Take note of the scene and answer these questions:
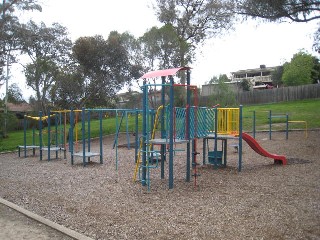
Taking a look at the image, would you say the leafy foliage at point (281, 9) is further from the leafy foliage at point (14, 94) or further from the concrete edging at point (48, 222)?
the leafy foliage at point (14, 94)

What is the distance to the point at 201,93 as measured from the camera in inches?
1419

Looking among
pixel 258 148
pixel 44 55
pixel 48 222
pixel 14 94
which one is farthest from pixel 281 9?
pixel 14 94

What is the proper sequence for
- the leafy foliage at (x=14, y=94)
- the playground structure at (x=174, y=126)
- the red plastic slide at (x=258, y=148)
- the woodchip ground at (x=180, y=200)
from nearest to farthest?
1. the woodchip ground at (x=180, y=200)
2. the playground structure at (x=174, y=126)
3. the red plastic slide at (x=258, y=148)
4. the leafy foliage at (x=14, y=94)

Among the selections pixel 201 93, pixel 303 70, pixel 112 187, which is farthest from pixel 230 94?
pixel 303 70

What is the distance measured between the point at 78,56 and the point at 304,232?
20943mm

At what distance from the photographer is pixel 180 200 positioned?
6605 millimetres

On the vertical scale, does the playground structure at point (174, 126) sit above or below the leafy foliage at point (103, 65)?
below

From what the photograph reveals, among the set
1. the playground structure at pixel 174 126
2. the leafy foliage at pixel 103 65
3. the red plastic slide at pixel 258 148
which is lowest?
the red plastic slide at pixel 258 148

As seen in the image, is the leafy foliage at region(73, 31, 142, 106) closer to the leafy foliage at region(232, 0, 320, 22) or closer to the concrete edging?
the leafy foliage at region(232, 0, 320, 22)

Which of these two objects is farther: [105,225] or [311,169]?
[311,169]

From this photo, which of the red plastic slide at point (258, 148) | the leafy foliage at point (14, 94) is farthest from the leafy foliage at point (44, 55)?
the red plastic slide at point (258, 148)

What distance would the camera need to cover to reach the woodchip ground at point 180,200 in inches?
192

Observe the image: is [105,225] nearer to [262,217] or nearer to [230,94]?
[262,217]

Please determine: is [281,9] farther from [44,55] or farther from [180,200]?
[44,55]
